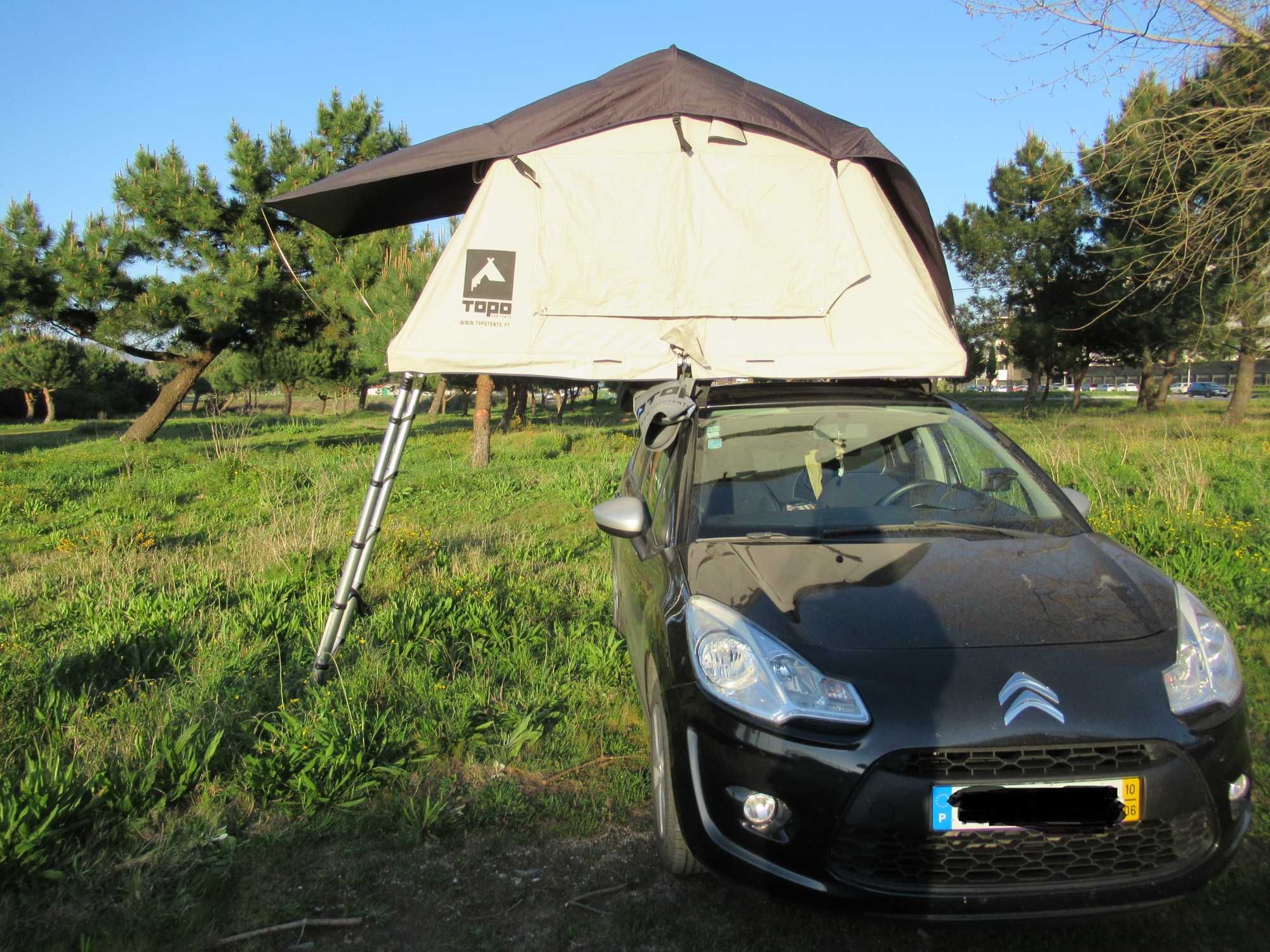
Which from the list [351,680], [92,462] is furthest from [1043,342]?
Result: [351,680]

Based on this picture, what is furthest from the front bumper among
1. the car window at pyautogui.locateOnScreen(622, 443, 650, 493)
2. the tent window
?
the tent window

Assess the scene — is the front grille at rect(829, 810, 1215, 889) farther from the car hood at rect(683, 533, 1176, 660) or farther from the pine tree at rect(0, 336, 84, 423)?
the pine tree at rect(0, 336, 84, 423)

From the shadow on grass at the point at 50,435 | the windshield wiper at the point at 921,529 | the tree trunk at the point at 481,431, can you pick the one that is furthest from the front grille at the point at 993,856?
the shadow on grass at the point at 50,435

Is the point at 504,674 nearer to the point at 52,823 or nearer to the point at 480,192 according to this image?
the point at 52,823

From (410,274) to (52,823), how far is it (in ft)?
49.7

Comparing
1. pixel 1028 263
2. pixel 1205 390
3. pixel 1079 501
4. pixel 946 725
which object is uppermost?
pixel 1028 263

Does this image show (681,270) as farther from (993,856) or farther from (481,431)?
(481,431)

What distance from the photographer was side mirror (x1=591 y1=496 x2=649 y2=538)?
347 cm

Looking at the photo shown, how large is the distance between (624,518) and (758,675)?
1.19 m

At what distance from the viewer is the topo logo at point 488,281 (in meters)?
4.27

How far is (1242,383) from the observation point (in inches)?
851

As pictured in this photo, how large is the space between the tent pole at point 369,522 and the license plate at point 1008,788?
3014mm

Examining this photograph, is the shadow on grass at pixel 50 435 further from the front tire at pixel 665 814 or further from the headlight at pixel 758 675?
the headlight at pixel 758 675

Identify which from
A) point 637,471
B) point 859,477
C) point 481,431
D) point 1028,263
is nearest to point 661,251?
point 637,471
